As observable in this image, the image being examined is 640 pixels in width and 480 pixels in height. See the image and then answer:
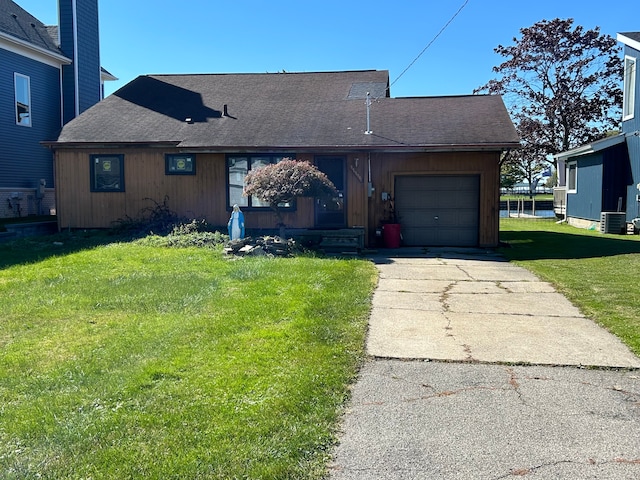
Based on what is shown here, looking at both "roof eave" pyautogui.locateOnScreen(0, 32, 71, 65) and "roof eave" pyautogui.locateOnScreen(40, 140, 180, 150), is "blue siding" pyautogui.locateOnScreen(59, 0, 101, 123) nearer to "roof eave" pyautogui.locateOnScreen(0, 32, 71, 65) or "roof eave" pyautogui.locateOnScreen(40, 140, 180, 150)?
"roof eave" pyautogui.locateOnScreen(0, 32, 71, 65)

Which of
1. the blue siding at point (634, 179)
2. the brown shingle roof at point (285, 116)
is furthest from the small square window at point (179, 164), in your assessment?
the blue siding at point (634, 179)

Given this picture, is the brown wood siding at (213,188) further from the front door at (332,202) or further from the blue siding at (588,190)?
the blue siding at (588,190)

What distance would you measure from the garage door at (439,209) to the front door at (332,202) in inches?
57.4

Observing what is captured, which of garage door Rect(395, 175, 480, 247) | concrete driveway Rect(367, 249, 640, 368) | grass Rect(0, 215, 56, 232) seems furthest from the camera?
grass Rect(0, 215, 56, 232)

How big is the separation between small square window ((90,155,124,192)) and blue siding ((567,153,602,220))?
50.8ft

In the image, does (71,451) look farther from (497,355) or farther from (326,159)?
(326,159)

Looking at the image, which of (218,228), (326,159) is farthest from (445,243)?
(218,228)

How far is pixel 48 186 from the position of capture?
21.0 metres

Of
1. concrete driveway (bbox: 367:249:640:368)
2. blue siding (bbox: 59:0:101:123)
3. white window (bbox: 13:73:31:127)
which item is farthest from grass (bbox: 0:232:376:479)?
blue siding (bbox: 59:0:101:123)

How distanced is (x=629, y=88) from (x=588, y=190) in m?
3.71

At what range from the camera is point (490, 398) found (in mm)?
4168

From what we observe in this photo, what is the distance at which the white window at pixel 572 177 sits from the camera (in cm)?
2273

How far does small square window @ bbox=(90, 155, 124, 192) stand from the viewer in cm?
1555

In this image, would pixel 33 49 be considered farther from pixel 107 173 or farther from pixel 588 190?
pixel 588 190
